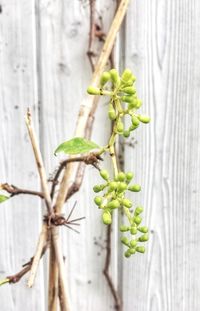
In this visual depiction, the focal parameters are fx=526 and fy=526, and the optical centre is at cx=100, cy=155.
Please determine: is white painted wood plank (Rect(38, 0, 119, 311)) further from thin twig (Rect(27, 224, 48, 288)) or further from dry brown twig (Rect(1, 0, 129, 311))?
thin twig (Rect(27, 224, 48, 288))

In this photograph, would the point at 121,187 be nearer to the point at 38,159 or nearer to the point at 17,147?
the point at 38,159

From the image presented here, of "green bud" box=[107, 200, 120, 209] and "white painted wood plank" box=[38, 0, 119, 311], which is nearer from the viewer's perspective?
"green bud" box=[107, 200, 120, 209]

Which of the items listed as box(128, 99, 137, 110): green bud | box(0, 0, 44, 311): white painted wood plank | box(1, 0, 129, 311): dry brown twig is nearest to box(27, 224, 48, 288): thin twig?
box(1, 0, 129, 311): dry brown twig

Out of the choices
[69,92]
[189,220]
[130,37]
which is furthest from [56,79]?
[189,220]

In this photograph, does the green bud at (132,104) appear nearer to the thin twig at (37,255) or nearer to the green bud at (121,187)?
the green bud at (121,187)

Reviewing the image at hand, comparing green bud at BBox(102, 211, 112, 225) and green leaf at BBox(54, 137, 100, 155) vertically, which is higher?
green leaf at BBox(54, 137, 100, 155)

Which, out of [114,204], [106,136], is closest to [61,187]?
[114,204]

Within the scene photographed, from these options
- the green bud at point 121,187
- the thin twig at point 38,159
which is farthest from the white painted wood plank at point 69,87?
the green bud at point 121,187

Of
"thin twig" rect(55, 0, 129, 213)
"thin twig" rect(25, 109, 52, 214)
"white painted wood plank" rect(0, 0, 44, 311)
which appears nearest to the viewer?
"thin twig" rect(25, 109, 52, 214)

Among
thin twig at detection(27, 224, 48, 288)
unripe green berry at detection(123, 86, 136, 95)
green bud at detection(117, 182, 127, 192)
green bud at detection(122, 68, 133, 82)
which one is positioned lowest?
thin twig at detection(27, 224, 48, 288)
